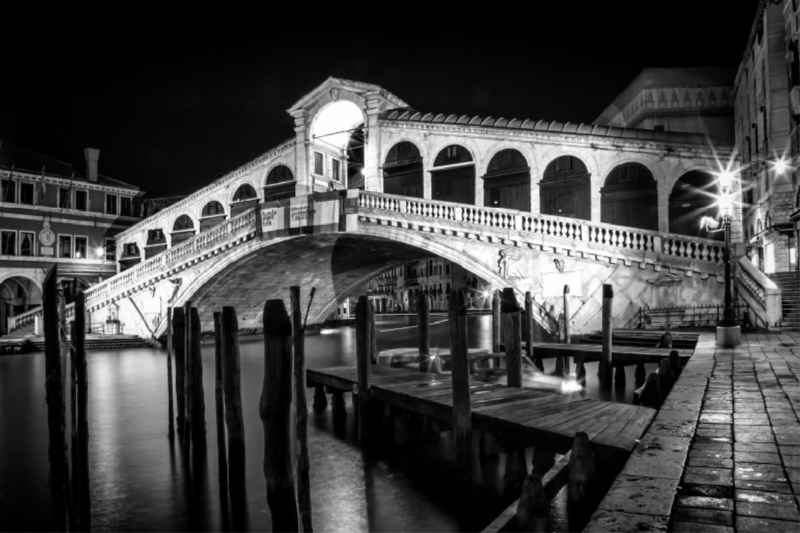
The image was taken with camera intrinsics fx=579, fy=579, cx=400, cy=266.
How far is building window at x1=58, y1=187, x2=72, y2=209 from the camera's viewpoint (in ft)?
80.5

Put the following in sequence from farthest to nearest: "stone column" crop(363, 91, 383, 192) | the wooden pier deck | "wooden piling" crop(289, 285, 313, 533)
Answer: "stone column" crop(363, 91, 383, 192)
"wooden piling" crop(289, 285, 313, 533)
the wooden pier deck

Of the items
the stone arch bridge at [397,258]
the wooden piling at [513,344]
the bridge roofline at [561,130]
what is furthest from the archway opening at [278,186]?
the wooden piling at [513,344]

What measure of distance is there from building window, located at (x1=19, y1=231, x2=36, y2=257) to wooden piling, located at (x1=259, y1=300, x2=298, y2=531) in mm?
24429

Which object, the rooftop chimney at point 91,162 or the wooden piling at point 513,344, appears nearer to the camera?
the wooden piling at point 513,344

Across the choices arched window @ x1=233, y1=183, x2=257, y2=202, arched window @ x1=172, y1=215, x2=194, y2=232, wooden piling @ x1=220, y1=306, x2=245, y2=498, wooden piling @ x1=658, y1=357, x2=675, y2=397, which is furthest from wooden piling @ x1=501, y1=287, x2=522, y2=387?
arched window @ x1=172, y1=215, x2=194, y2=232

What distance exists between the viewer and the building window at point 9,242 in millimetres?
23203

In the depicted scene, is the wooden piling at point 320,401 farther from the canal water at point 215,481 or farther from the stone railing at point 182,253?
the stone railing at point 182,253

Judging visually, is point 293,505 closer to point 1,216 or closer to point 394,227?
point 394,227

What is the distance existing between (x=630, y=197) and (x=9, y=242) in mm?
23235

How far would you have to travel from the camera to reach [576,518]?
332 cm

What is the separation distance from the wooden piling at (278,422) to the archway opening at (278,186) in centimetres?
1677

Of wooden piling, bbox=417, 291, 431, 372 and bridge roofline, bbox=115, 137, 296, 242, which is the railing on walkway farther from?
bridge roofline, bbox=115, 137, 296, 242

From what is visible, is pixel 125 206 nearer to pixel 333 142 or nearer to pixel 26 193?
pixel 26 193

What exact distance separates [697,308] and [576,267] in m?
2.52
